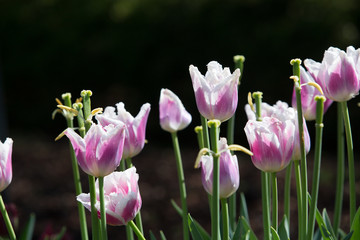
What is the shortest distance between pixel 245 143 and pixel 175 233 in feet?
5.81

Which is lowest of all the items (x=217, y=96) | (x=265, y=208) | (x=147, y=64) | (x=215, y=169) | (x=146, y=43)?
(x=265, y=208)

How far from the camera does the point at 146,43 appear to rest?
5.70 metres

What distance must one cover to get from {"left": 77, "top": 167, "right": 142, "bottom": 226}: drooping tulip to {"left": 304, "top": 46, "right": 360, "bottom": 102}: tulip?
0.38 m

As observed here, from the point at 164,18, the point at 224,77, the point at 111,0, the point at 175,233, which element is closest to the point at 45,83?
the point at 111,0

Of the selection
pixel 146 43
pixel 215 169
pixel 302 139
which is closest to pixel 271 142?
pixel 302 139

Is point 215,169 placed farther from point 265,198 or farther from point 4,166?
point 4,166

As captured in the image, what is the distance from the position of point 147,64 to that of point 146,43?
0.22m

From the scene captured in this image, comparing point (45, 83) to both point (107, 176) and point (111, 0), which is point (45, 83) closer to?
point (111, 0)

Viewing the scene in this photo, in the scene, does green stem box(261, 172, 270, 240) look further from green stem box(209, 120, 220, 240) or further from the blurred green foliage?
the blurred green foliage

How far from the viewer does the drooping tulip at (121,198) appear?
1.08 meters

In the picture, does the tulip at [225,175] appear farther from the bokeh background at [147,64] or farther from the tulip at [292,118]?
the bokeh background at [147,64]

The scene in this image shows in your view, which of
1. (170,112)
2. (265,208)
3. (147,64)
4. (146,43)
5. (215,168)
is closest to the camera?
(215,168)

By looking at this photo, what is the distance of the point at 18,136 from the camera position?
6.43 m

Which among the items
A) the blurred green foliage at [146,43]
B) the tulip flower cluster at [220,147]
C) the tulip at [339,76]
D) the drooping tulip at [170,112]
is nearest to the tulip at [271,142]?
the tulip flower cluster at [220,147]
